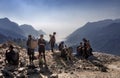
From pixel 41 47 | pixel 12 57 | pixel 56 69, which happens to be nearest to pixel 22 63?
pixel 12 57

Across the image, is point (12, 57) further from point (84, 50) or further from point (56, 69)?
point (84, 50)

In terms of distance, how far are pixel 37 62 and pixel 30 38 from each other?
271 centimetres

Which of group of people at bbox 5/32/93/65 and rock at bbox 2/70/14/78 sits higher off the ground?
group of people at bbox 5/32/93/65

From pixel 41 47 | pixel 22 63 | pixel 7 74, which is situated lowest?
pixel 7 74

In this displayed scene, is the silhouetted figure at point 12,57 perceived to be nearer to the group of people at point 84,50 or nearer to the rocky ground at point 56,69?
the rocky ground at point 56,69

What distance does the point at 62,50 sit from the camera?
1363 inches

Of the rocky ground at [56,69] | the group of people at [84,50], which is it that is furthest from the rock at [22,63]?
the group of people at [84,50]

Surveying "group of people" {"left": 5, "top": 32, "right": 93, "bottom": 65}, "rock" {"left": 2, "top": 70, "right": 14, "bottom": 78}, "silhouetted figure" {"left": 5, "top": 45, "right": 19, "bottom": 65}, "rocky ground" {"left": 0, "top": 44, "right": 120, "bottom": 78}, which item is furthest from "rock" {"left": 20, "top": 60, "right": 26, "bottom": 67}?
"rock" {"left": 2, "top": 70, "right": 14, "bottom": 78}

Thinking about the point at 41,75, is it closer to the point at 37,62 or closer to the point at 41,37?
the point at 37,62

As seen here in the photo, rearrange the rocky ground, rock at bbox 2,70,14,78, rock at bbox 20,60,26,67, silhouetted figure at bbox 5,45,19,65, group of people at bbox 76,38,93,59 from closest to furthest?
1. rock at bbox 2,70,14,78
2. the rocky ground
3. silhouetted figure at bbox 5,45,19,65
4. rock at bbox 20,60,26,67
5. group of people at bbox 76,38,93,59

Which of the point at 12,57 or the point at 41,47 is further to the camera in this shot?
the point at 41,47

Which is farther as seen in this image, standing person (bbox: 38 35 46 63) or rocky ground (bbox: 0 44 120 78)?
standing person (bbox: 38 35 46 63)

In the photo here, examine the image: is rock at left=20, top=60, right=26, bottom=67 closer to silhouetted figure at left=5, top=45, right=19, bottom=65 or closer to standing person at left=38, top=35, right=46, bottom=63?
silhouetted figure at left=5, top=45, right=19, bottom=65

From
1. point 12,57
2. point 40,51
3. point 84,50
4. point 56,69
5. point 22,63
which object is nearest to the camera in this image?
point 12,57
